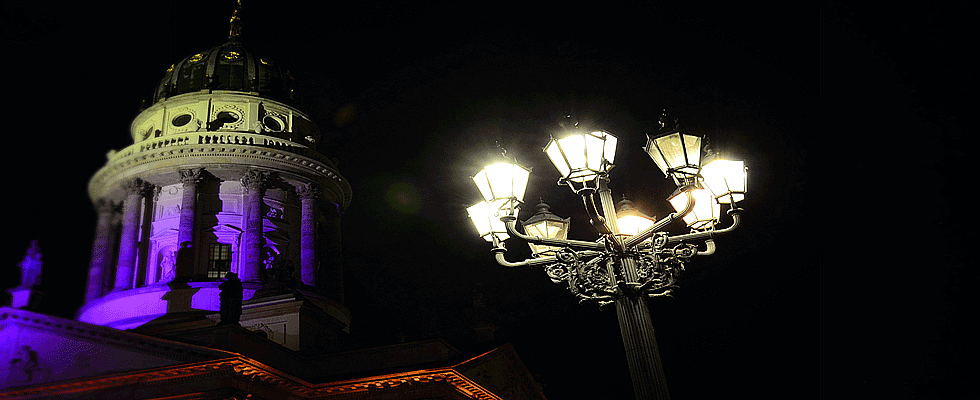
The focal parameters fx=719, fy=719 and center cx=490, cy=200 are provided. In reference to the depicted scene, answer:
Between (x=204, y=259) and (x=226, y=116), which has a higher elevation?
(x=226, y=116)

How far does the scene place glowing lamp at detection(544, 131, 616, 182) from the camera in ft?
25.6

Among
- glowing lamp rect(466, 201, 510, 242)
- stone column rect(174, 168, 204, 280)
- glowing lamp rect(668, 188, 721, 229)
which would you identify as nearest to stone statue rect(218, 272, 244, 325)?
stone column rect(174, 168, 204, 280)

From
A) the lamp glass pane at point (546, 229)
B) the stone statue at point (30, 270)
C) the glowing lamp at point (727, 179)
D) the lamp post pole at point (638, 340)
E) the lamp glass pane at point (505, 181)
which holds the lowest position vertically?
the lamp post pole at point (638, 340)

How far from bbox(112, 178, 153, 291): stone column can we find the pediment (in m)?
12.4

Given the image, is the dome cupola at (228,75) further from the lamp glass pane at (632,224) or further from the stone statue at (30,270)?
the lamp glass pane at (632,224)

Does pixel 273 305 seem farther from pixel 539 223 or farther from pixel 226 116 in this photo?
pixel 539 223

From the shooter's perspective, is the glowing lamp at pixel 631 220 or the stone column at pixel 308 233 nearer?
the glowing lamp at pixel 631 220

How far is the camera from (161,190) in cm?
3422

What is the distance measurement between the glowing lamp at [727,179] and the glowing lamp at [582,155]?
1.48 m

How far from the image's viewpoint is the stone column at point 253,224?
3139cm

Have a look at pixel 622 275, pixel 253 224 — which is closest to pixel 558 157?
pixel 622 275

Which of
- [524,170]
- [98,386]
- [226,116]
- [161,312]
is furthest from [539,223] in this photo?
[226,116]

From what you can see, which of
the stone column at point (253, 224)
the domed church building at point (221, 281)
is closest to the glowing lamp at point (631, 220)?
the domed church building at point (221, 281)

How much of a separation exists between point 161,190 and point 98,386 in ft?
55.9
